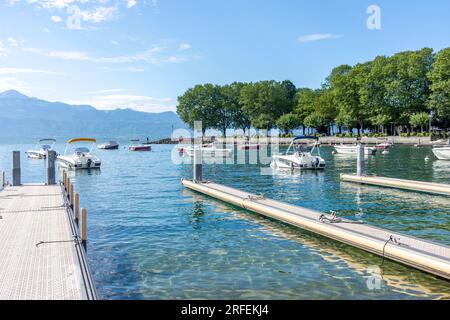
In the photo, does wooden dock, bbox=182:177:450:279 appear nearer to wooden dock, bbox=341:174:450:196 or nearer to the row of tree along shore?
wooden dock, bbox=341:174:450:196

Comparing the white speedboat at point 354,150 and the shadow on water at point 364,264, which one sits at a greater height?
the white speedboat at point 354,150

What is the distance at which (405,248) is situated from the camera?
14203 millimetres

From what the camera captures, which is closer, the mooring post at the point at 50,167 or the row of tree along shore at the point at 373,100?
the mooring post at the point at 50,167

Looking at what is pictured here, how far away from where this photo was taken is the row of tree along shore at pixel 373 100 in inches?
4067

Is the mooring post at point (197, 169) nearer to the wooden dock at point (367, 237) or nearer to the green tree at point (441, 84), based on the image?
the wooden dock at point (367, 237)

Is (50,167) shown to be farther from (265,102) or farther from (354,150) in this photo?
(265,102)

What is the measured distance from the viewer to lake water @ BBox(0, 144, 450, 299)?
40.4 feet

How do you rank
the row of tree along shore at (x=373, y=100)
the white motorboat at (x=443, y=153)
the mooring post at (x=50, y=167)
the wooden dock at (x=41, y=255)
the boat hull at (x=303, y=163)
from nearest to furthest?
1. the wooden dock at (x=41, y=255)
2. the mooring post at (x=50, y=167)
3. the boat hull at (x=303, y=163)
4. the white motorboat at (x=443, y=153)
5. the row of tree along shore at (x=373, y=100)

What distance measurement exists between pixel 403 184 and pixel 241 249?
786 inches

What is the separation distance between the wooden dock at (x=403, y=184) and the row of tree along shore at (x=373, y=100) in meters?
72.0

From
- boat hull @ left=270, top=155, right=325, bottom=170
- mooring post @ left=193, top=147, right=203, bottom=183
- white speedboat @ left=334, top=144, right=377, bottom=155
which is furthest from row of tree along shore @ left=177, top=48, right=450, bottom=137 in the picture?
mooring post @ left=193, top=147, right=203, bottom=183

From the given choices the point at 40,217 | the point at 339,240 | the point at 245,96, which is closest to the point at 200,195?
the point at 40,217

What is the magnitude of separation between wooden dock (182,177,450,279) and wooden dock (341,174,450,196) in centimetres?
1241

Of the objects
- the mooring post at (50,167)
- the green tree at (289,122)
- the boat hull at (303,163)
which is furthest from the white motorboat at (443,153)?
the green tree at (289,122)
